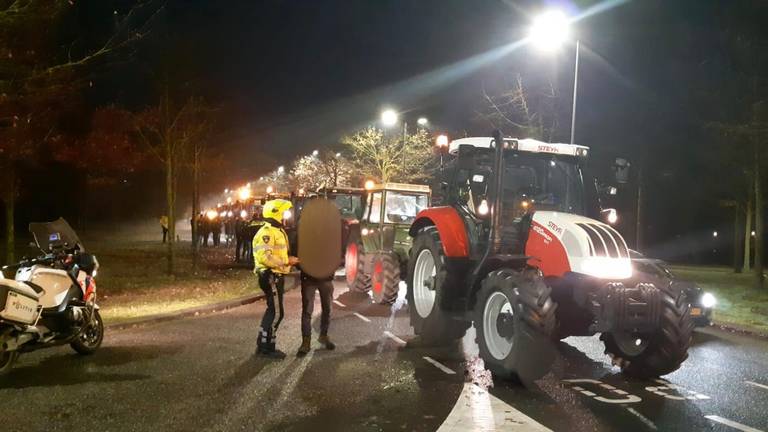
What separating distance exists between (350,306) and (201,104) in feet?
27.8

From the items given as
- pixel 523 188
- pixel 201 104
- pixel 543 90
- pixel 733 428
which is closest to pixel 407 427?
pixel 733 428

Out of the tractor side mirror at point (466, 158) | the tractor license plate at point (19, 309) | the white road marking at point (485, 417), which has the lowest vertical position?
the white road marking at point (485, 417)

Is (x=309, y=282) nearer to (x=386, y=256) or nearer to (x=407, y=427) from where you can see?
(x=407, y=427)

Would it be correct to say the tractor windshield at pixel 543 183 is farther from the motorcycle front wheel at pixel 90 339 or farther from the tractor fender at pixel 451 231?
the motorcycle front wheel at pixel 90 339

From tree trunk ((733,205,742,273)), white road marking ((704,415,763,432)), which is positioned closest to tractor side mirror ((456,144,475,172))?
white road marking ((704,415,763,432))

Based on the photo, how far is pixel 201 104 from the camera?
61.4 ft

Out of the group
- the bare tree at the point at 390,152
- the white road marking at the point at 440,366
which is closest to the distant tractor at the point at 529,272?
the white road marking at the point at 440,366

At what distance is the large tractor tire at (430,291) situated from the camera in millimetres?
9227

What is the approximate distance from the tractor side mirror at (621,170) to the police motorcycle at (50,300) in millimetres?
7098

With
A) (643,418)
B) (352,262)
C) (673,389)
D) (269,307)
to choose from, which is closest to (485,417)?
(643,418)

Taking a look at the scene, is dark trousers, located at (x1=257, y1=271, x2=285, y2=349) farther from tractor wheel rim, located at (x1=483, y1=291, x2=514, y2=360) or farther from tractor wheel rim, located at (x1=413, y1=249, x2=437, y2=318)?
tractor wheel rim, located at (x1=483, y1=291, x2=514, y2=360)

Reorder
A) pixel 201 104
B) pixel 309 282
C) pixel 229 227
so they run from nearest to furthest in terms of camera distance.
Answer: pixel 309 282
pixel 201 104
pixel 229 227

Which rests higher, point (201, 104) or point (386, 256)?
point (201, 104)

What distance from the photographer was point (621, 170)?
877cm
